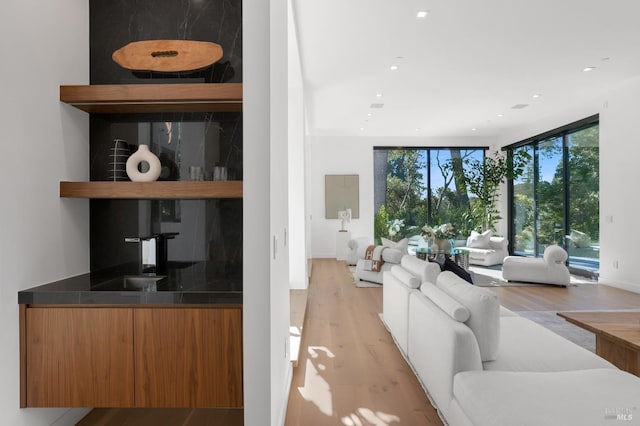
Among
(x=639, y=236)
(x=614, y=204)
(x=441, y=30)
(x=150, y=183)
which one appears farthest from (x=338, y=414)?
(x=614, y=204)

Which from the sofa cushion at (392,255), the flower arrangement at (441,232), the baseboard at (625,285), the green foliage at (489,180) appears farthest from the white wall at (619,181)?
the sofa cushion at (392,255)

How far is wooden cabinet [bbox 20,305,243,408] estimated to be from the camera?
1.76m

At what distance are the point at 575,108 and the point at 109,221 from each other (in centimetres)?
796

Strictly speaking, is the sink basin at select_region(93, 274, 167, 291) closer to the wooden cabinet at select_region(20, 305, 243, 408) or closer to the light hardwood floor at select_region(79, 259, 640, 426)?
the wooden cabinet at select_region(20, 305, 243, 408)

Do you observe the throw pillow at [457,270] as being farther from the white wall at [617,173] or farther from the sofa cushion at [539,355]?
the white wall at [617,173]

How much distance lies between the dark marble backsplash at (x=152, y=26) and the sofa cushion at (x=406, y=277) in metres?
2.19

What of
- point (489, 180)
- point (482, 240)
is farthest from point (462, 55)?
point (489, 180)

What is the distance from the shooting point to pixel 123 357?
177cm

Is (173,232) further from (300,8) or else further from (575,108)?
(575,108)

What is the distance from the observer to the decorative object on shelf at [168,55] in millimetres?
2021

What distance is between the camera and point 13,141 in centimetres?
174

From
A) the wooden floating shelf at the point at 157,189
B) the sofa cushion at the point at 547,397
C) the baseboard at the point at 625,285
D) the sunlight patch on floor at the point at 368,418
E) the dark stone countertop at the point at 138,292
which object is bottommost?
the sunlight patch on floor at the point at 368,418

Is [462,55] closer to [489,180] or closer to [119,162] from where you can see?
[119,162]

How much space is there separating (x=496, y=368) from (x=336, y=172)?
7.92 m
